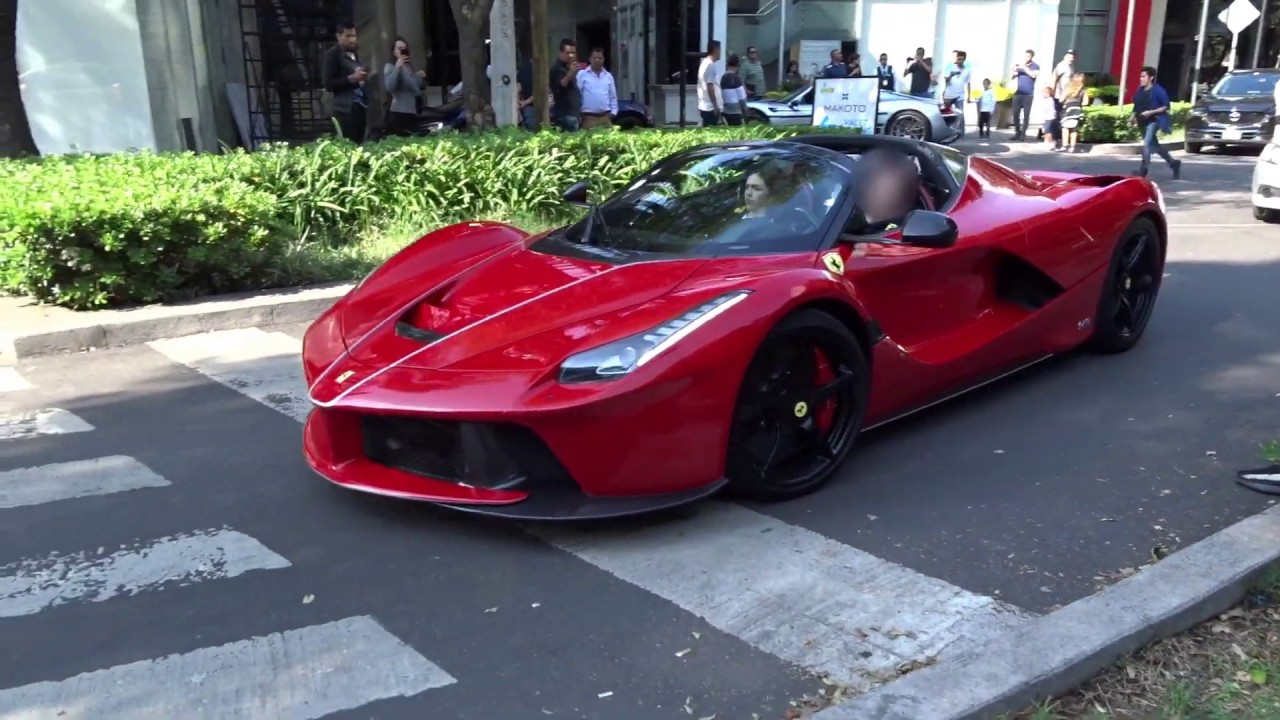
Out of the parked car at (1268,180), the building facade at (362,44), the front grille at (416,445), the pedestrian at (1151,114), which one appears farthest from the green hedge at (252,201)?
the pedestrian at (1151,114)

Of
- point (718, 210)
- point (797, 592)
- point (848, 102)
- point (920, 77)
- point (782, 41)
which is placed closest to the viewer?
point (797, 592)

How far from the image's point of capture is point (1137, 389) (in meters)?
5.53

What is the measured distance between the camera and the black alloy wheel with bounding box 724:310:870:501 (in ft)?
12.8

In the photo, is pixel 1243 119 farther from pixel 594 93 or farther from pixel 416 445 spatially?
pixel 416 445

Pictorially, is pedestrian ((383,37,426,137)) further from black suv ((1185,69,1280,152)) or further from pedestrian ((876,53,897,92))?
black suv ((1185,69,1280,152))

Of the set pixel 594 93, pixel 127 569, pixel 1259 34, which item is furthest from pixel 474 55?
pixel 1259 34

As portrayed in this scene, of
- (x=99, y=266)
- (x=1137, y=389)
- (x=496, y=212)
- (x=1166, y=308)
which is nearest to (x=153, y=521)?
(x=99, y=266)

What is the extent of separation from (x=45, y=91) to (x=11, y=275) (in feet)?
19.9

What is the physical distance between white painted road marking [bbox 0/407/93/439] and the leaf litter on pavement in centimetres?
424

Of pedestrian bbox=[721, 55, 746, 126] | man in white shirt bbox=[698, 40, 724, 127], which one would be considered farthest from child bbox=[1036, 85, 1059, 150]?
man in white shirt bbox=[698, 40, 724, 127]

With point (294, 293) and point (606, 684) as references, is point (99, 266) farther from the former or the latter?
point (606, 684)

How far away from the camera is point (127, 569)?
355 centimetres

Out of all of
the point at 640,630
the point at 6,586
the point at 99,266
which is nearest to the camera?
the point at 640,630

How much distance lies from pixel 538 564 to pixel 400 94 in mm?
11335
